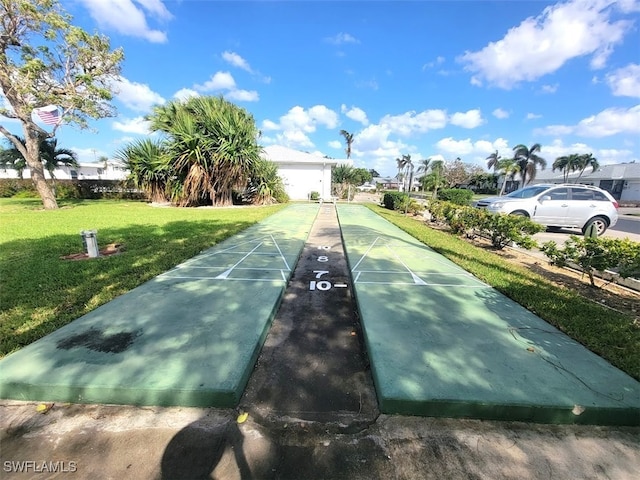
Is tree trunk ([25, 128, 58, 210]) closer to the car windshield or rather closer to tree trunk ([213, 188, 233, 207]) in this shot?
tree trunk ([213, 188, 233, 207])

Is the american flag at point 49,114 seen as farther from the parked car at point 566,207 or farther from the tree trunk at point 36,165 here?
the parked car at point 566,207

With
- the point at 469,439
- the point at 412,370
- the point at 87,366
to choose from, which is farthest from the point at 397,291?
the point at 87,366

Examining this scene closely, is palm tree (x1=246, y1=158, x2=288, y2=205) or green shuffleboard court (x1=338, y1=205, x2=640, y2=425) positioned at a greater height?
palm tree (x1=246, y1=158, x2=288, y2=205)

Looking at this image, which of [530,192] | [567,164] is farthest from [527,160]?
[530,192]

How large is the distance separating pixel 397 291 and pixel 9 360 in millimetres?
4249

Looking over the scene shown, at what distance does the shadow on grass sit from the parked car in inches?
375

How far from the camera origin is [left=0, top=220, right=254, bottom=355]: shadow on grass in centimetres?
328

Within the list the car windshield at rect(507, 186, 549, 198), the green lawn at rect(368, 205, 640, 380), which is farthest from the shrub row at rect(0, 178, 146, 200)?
the green lawn at rect(368, 205, 640, 380)

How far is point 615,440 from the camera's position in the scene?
1940mm

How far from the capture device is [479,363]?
100 inches

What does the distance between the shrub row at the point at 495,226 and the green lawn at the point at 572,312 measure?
3.42ft

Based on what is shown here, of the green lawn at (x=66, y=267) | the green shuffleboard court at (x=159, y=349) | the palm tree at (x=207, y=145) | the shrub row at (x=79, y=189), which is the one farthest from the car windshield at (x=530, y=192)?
the shrub row at (x=79, y=189)

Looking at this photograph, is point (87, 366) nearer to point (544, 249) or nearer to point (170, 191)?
point (544, 249)

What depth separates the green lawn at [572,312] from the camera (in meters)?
2.83
